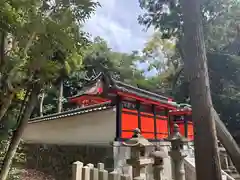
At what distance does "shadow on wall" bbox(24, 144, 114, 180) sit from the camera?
805 centimetres

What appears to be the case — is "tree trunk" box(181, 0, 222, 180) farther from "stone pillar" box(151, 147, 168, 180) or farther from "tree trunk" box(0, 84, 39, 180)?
"tree trunk" box(0, 84, 39, 180)

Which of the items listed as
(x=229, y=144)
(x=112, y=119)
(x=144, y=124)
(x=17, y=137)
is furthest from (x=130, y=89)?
(x=229, y=144)

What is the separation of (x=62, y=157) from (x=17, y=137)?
4.22 meters

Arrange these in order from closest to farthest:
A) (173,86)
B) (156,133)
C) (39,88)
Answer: (39,88) < (156,133) < (173,86)

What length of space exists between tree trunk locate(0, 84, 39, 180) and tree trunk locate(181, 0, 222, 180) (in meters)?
4.22

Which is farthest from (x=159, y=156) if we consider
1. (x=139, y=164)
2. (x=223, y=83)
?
→ (x=223, y=83)

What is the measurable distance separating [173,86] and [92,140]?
1108cm

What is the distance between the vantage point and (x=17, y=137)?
219 inches

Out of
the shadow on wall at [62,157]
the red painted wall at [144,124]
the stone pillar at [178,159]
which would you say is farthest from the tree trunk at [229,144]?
the shadow on wall at [62,157]

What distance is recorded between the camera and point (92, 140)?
8.62 metres

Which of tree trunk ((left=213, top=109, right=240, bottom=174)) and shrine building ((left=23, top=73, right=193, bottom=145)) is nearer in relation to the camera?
tree trunk ((left=213, top=109, right=240, bottom=174))

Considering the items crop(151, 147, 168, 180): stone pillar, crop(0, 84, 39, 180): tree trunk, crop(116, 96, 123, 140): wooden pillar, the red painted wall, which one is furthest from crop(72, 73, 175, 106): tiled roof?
crop(151, 147, 168, 180): stone pillar

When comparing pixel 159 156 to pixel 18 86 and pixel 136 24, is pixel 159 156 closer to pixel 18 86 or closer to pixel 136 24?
pixel 18 86

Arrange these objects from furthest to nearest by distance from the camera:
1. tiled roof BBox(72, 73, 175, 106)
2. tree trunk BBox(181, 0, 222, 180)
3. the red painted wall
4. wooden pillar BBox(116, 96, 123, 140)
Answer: the red painted wall → wooden pillar BBox(116, 96, 123, 140) → tiled roof BBox(72, 73, 175, 106) → tree trunk BBox(181, 0, 222, 180)
